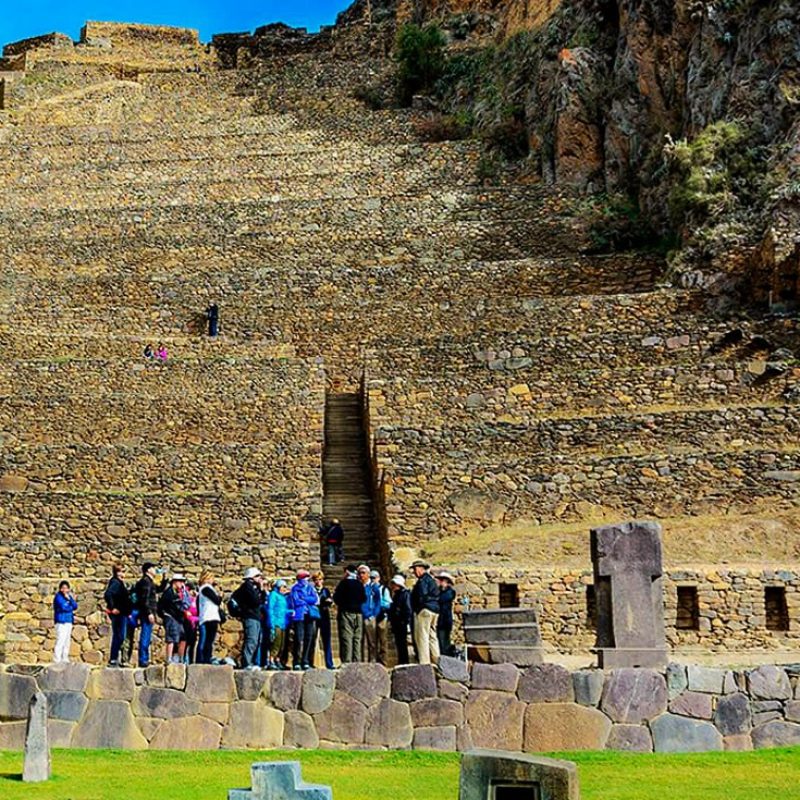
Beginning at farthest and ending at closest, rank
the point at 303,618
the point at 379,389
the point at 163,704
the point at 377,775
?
the point at 379,389 < the point at 303,618 < the point at 163,704 < the point at 377,775

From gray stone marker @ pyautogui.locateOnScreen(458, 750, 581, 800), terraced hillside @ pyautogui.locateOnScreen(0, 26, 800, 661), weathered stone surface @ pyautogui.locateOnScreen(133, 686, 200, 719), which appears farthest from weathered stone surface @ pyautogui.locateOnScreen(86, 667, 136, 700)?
terraced hillside @ pyautogui.locateOnScreen(0, 26, 800, 661)

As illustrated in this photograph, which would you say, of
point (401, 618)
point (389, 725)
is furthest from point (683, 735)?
point (401, 618)

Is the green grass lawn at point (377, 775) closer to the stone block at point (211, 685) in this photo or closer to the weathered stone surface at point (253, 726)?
the weathered stone surface at point (253, 726)

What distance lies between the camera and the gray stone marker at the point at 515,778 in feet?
35.6

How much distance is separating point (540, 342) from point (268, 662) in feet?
51.0

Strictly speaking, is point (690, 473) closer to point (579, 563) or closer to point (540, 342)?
point (579, 563)

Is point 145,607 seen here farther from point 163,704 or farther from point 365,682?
point 365,682

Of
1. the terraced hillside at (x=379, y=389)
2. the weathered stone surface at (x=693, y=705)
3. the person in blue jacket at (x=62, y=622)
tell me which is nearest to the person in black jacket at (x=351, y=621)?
the terraced hillside at (x=379, y=389)

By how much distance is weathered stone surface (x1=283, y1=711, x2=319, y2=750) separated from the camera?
15070 mm

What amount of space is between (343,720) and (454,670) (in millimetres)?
1319

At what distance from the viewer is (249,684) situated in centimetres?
1528

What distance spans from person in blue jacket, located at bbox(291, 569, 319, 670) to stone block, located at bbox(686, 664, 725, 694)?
7213 mm

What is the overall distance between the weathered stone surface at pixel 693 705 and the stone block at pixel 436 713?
2257mm

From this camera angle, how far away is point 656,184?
Result: 140 feet
